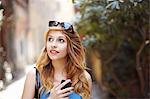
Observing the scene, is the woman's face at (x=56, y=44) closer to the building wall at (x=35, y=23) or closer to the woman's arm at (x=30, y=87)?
the woman's arm at (x=30, y=87)

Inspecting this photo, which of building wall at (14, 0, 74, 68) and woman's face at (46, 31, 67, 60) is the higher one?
woman's face at (46, 31, 67, 60)

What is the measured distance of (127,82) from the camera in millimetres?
7148

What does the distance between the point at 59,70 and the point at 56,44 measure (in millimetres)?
195

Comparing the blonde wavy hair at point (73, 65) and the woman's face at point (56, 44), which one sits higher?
the woman's face at point (56, 44)

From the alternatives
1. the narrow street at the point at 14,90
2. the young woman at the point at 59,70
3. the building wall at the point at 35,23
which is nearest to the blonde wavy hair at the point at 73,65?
the young woman at the point at 59,70

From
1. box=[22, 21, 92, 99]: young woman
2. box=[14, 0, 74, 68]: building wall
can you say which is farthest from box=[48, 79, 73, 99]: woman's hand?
box=[14, 0, 74, 68]: building wall

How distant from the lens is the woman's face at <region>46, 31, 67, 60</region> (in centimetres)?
248

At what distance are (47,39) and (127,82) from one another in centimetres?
483

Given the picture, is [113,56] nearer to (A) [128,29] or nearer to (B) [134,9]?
(A) [128,29]

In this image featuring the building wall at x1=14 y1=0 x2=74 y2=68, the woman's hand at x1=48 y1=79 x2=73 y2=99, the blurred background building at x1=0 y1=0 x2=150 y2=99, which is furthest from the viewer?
the building wall at x1=14 y1=0 x2=74 y2=68

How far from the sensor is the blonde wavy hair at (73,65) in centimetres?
252

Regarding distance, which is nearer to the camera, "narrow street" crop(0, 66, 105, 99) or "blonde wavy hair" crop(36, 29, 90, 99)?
"blonde wavy hair" crop(36, 29, 90, 99)

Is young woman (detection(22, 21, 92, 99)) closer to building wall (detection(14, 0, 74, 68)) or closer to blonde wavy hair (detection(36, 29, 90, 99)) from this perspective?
blonde wavy hair (detection(36, 29, 90, 99))

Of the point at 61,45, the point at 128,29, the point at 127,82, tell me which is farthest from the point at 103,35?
the point at 61,45
